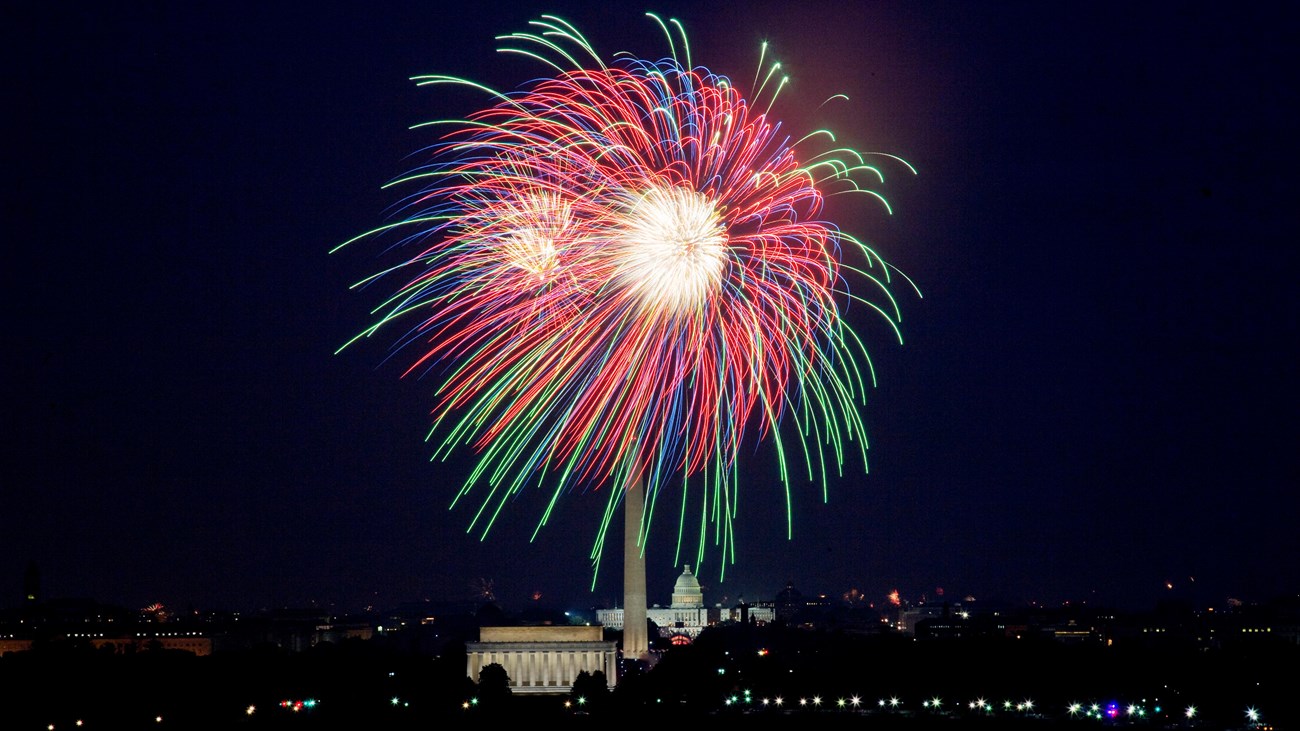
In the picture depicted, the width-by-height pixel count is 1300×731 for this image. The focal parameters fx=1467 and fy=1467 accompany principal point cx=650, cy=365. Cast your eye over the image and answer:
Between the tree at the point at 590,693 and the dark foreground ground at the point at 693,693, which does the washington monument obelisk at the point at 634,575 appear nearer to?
the dark foreground ground at the point at 693,693

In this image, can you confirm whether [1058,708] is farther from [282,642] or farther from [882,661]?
[282,642]

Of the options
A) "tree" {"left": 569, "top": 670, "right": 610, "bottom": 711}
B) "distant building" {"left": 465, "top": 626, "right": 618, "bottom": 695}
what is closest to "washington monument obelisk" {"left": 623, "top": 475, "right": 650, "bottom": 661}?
"distant building" {"left": 465, "top": 626, "right": 618, "bottom": 695}

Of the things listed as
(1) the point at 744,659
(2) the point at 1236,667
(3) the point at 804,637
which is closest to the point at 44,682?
(1) the point at 744,659

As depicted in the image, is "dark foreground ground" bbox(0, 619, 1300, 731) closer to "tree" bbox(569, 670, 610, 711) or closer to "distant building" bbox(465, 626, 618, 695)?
"tree" bbox(569, 670, 610, 711)

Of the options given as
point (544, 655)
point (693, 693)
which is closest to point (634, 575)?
point (544, 655)

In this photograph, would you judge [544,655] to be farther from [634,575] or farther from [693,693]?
[693,693]

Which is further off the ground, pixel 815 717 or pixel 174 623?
pixel 174 623

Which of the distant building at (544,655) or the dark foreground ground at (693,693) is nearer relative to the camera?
the dark foreground ground at (693,693)

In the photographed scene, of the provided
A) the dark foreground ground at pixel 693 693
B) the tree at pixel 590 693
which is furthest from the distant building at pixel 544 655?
the tree at pixel 590 693
